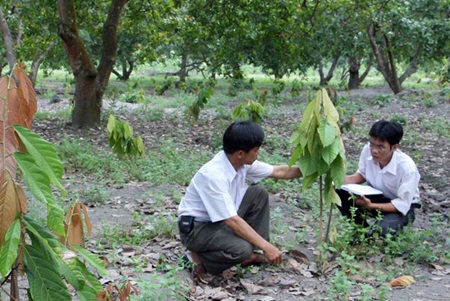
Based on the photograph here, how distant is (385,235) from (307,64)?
20.5 metres

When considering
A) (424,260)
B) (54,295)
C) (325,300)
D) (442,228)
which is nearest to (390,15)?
(442,228)

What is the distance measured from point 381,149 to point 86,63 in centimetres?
705

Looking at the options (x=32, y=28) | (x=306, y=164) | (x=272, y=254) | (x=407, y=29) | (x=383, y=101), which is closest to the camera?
(x=272, y=254)

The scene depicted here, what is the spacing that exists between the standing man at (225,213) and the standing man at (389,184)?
3.22 ft

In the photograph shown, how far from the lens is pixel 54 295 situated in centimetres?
172

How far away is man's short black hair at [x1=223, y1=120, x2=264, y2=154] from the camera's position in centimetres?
409

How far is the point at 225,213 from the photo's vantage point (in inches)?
160

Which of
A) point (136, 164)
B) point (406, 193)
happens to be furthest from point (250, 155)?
point (136, 164)

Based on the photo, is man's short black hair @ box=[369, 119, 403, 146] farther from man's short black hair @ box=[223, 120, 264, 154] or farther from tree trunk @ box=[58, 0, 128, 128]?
tree trunk @ box=[58, 0, 128, 128]

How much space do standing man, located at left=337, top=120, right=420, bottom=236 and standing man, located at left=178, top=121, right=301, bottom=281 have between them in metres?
0.98

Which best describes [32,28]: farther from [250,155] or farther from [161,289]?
[161,289]

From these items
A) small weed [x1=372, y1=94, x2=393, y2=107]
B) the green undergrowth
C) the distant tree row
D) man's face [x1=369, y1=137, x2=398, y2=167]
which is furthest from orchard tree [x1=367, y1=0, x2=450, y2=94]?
man's face [x1=369, y1=137, x2=398, y2=167]

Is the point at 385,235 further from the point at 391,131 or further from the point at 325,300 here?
the point at 325,300

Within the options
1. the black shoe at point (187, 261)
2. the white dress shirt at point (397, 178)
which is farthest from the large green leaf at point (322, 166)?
the black shoe at point (187, 261)
